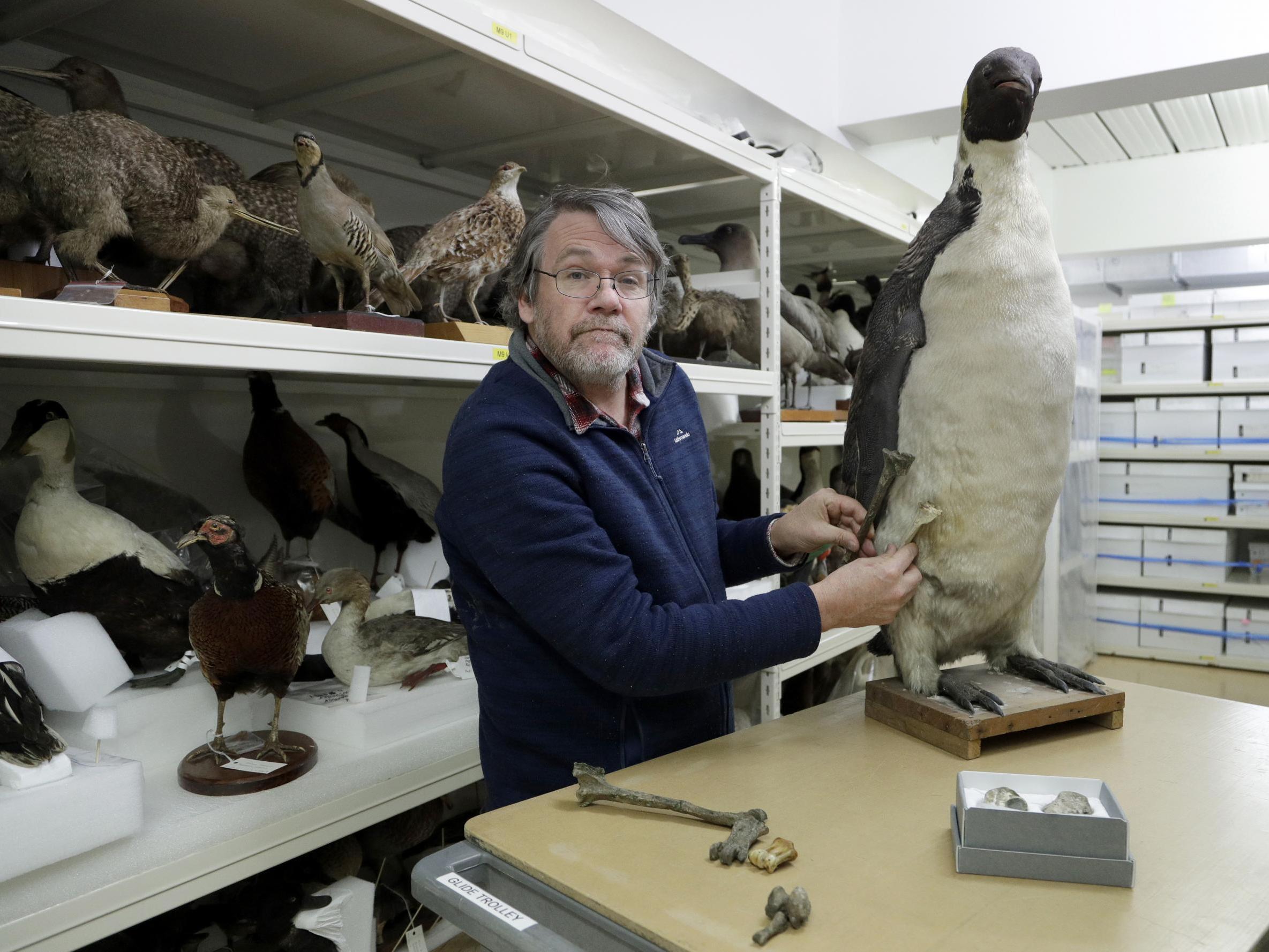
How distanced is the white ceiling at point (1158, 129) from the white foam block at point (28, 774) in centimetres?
395

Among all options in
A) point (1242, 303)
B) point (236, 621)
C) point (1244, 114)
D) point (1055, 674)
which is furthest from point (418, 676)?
point (1242, 303)

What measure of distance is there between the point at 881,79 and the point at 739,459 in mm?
1394

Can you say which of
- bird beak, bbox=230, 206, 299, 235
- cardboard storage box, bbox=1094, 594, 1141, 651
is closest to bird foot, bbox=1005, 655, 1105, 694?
bird beak, bbox=230, 206, 299, 235

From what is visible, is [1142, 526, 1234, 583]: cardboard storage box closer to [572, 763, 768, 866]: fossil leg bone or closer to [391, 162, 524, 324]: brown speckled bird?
[391, 162, 524, 324]: brown speckled bird

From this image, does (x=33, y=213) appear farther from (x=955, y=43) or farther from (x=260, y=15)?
(x=955, y=43)

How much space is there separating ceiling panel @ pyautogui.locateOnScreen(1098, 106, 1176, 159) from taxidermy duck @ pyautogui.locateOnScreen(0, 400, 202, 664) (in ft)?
12.7

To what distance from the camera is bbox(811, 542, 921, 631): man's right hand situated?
104 cm

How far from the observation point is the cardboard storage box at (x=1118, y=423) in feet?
14.6

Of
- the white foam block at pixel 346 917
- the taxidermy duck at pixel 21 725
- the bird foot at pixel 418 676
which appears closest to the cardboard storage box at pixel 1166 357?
the bird foot at pixel 418 676

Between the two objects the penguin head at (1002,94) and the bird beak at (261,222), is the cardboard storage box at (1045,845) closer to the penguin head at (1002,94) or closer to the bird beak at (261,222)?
the penguin head at (1002,94)

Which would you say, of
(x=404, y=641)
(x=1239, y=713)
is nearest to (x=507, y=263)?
(x=404, y=641)

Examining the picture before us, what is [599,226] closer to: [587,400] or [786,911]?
[587,400]

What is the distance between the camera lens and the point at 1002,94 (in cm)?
106

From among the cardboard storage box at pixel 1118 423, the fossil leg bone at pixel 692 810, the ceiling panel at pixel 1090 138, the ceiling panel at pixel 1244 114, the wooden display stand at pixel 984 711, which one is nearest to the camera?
the fossil leg bone at pixel 692 810
